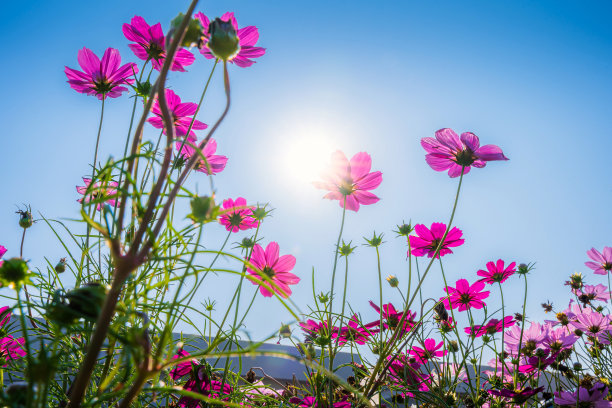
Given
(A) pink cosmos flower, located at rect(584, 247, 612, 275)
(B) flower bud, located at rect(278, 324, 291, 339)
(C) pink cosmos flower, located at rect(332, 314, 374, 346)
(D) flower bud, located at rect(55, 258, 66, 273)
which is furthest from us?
(A) pink cosmos flower, located at rect(584, 247, 612, 275)

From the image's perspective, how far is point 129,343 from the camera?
0.64 feet

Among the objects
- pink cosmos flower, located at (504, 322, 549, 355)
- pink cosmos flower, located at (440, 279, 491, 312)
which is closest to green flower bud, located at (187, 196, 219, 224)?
pink cosmos flower, located at (440, 279, 491, 312)

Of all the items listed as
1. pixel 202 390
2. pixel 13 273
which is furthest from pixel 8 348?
pixel 13 273

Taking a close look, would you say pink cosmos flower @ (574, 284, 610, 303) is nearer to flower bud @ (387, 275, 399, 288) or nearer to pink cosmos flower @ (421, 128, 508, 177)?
flower bud @ (387, 275, 399, 288)

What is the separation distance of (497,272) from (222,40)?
97cm

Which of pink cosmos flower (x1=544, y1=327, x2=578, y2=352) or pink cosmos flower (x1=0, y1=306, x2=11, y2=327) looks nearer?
pink cosmos flower (x1=0, y1=306, x2=11, y2=327)

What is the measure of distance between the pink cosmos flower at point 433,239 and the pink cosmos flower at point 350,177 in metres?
0.15

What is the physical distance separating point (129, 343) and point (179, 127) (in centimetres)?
50

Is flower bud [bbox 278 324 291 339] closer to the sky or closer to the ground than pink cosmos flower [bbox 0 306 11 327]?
closer to the ground

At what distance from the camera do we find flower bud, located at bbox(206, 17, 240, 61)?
9.7 inches

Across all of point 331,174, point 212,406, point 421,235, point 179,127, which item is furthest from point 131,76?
point 421,235

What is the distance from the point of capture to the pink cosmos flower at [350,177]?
75 cm

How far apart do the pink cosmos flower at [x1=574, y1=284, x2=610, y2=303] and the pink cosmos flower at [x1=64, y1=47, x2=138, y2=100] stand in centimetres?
187

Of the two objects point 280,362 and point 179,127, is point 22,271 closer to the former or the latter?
point 179,127
